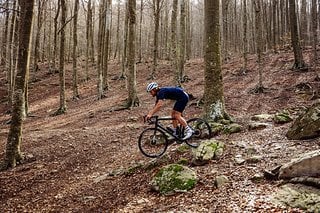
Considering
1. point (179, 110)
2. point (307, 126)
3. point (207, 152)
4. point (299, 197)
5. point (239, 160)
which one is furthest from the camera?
point (179, 110)

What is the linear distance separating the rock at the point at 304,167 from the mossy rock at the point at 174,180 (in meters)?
1.81

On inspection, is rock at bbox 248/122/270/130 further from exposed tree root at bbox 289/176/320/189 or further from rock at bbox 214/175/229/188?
exposed tree root at bbox 289/176/320/189

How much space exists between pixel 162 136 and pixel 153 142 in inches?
13.0

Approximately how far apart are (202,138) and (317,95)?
Result: 7276 mm

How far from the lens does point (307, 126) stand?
25.3 feet

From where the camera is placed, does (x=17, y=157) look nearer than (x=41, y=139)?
Result: Yes

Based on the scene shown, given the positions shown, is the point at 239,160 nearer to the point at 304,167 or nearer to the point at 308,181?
the point at 304,167

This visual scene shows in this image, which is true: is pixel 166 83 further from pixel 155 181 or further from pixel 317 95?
pixel 155 181

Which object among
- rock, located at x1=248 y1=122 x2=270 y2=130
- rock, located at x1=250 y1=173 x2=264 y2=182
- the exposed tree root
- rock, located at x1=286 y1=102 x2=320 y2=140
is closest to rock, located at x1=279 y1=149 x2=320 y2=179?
the exposed tree root

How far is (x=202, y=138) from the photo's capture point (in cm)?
914

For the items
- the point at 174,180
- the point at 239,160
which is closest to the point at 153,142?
the point at 174,180

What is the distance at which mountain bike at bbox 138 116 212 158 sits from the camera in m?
8.45

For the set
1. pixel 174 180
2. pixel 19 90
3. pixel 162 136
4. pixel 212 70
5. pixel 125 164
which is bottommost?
pixel 125 164

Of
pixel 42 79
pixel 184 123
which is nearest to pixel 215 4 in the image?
pixel 184 123
